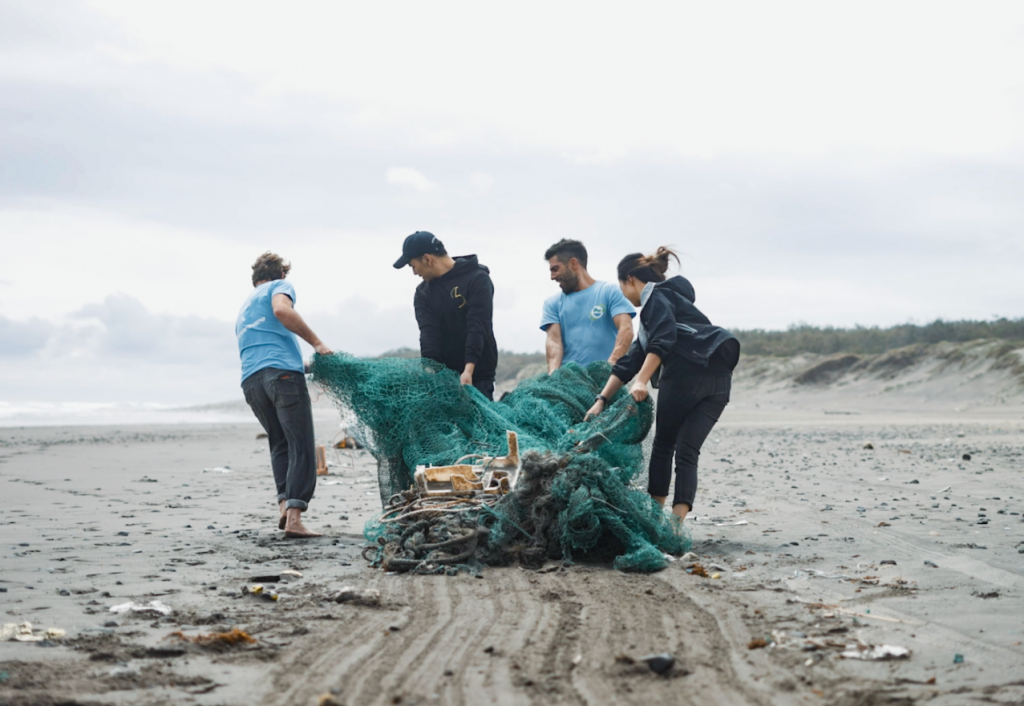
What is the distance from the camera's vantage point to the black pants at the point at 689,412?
5.05 metres

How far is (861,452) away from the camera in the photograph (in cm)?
1186

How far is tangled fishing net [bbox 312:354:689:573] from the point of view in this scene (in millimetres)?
4438

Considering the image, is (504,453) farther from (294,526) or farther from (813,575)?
(813,575)

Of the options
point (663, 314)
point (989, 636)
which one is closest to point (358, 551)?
point (663, 314)

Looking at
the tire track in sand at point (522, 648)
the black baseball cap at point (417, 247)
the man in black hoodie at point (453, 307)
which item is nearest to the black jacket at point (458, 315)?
the man in black hoodie at point (453, 307)

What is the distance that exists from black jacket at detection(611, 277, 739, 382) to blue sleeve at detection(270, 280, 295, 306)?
7.70ft

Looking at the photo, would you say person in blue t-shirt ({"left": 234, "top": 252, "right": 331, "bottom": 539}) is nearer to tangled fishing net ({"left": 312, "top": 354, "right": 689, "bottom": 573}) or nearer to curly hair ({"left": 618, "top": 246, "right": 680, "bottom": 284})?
tangled fishing net ({"left": 312, "top": 354, "right": 689, "bottom": 573})

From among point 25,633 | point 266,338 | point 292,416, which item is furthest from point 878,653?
point 266,338

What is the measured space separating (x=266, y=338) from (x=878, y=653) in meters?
4.38

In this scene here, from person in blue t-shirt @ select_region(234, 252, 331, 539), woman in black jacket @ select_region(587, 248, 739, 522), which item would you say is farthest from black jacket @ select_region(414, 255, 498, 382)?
woman in black jacket @ select_region(587, 248, 739, 522)

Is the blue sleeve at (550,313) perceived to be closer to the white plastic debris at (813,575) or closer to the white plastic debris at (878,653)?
the white plastic debris at (813,575)

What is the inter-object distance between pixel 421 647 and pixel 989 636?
7.08 feet

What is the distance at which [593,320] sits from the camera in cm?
587

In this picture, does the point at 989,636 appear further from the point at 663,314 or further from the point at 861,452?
the point at 861,452
